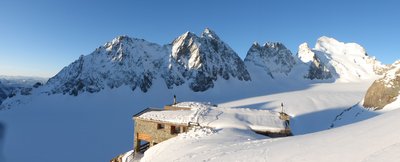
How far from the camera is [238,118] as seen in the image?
87.1 feet

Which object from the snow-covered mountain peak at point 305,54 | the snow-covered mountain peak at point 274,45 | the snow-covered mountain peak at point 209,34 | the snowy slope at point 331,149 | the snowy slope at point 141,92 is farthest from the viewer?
the snow-covered mountain peak at point 274,45

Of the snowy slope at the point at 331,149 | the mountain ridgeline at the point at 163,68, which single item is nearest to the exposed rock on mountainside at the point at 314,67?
the mountain ridgeline at the point at 163,68

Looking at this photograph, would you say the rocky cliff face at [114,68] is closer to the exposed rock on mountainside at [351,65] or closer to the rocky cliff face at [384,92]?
the rocky cliff face at [384,92]

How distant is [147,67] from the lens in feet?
404

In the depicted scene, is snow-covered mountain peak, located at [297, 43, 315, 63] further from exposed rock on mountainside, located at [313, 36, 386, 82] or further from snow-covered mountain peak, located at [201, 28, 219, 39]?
snow-covered mountain peak, located at [201, 28, 219, 39]

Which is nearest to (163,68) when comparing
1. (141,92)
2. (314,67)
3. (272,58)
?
(141,92)

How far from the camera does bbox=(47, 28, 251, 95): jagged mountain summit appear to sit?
116375mm

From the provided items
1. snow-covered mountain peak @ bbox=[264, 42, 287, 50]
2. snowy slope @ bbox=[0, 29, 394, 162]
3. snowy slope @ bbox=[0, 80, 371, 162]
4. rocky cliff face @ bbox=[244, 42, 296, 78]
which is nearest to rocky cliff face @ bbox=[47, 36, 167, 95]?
snowy slope @ bbox=[0, 29, 394, 162]

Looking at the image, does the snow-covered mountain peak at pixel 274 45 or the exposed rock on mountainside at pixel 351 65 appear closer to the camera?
the exposed rock on mountainside at pixel 351 65

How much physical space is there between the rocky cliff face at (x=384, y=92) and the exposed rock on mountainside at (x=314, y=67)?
104 metres

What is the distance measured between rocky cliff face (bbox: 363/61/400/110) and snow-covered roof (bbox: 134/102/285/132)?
1173 inches

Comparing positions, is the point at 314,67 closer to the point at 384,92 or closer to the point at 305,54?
the point at 305,54

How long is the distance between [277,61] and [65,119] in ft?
378

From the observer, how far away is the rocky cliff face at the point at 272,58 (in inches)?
6407
